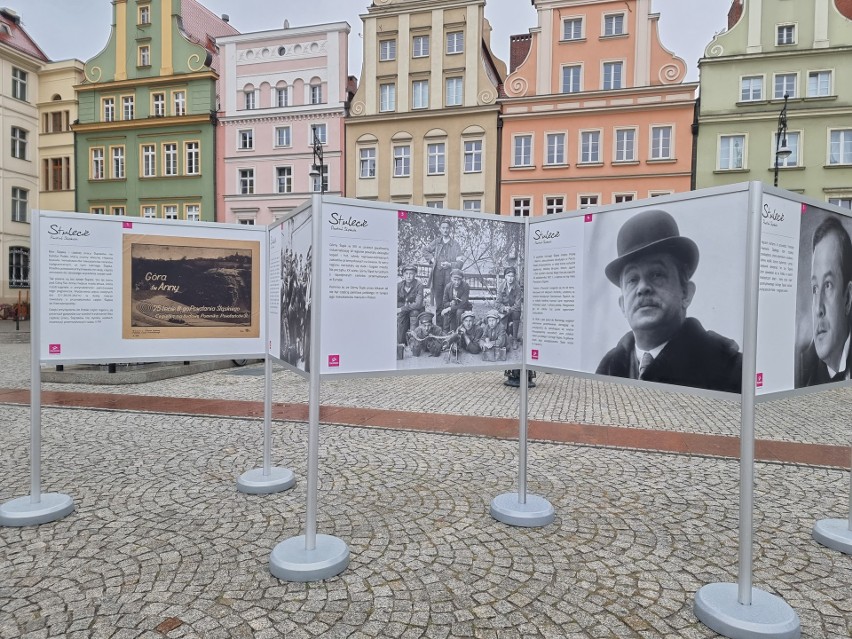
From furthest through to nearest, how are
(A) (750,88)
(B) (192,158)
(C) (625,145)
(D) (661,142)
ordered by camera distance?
(B) (192,158) → (C) (625,145) → (D) (661,142) → (A) (750,88)

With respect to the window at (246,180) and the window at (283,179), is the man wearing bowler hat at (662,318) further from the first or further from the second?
the window at (246,180)

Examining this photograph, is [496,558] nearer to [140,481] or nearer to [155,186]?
[140,481]

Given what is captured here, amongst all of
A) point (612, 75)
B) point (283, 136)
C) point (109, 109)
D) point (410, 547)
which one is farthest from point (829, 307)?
point (109, 109)

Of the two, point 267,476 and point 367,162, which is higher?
point 367,162

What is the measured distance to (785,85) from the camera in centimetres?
2589

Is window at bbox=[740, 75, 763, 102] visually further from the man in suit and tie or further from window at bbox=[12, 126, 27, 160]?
window at bbox=[12, 126, 27, 160]

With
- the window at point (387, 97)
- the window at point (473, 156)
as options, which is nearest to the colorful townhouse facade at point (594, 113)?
the window at point (473, 156)

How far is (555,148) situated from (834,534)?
26.4 meters

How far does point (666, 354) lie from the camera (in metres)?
3.45

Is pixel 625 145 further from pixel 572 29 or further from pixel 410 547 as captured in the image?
pixel 410 547

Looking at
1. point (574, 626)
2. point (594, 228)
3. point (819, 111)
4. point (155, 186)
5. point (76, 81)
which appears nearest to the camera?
point (574, 626)

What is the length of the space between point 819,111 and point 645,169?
7393mm

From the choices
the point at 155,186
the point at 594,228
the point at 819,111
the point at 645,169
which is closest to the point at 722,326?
the point at 594,228

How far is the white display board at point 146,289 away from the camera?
4496 millimetres
